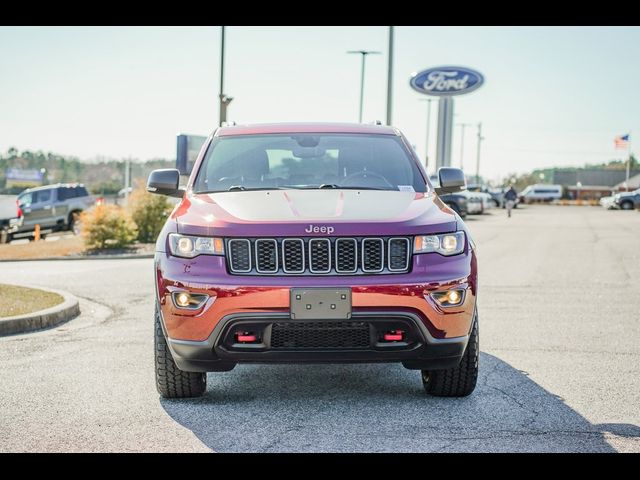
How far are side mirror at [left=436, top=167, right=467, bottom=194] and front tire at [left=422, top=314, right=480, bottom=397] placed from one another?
150 cm

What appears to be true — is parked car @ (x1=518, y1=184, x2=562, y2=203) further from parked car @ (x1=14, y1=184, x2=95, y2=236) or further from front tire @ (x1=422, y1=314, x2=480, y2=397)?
A: front tire @ (x1=422, y1=314, x2=480, y2=397)

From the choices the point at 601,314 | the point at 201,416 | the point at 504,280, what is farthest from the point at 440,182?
the point at 504,280

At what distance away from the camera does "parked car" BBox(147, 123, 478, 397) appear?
16.5ft

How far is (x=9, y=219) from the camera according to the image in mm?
29641

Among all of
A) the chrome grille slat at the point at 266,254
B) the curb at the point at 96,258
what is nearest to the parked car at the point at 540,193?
the curb at the point at 96,258

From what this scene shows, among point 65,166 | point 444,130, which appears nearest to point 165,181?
point 444,130

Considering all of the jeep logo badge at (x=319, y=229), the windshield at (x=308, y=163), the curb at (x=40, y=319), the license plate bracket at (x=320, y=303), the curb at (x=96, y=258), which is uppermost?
the windshield at (x=308, y=163)

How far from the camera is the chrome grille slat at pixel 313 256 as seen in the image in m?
5.14

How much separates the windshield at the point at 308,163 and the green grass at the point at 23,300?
12.0 feet

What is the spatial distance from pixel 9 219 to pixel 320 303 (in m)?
26.8

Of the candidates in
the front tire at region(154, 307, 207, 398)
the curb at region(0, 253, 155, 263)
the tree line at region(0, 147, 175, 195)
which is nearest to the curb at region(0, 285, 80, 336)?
the front tire at region(154, 307, 207, 398)

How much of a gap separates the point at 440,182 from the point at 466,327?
1.83 meters

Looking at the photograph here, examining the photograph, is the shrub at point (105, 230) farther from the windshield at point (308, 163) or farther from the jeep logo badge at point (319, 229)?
the jeep logo badge at point (319, 229)

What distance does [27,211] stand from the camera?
29.7 m
